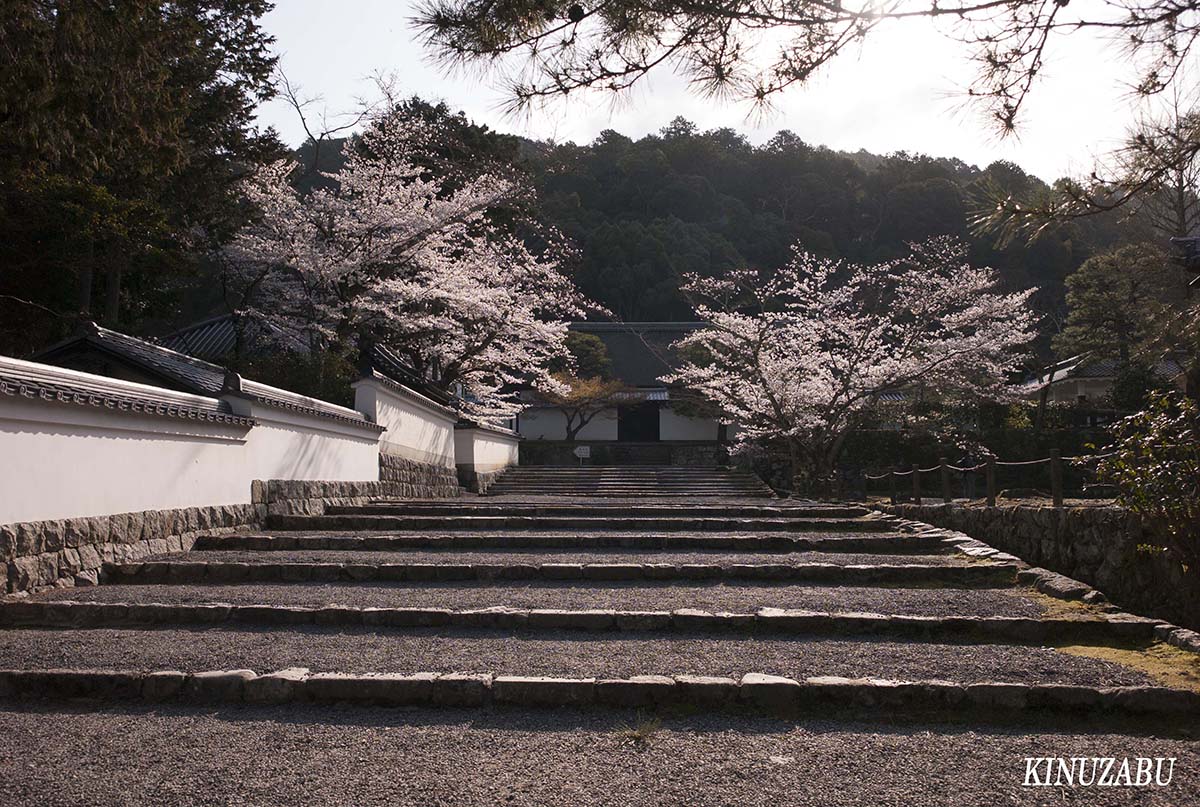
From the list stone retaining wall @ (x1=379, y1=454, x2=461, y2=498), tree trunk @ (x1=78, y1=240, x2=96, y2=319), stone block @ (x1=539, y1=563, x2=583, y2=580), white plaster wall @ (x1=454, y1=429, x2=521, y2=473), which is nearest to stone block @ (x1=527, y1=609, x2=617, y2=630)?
stone block @ (x1=539, y1=563, x2=583, y2=580)

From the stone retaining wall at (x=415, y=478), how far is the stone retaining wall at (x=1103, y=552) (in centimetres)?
848

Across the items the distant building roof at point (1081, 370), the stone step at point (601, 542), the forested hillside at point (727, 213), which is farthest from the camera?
the forested hillside at point (727, 213)

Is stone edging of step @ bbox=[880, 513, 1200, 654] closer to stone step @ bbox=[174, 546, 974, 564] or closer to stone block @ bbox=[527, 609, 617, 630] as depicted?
stone step @ bbox=[174, 546, 974, 564]

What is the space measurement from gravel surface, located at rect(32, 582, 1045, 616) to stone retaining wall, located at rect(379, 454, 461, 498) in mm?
6727

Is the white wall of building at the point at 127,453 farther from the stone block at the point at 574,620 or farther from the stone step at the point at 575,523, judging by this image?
the stone block at the point at 574,620

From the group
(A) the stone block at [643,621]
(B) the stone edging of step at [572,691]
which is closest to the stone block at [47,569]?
(B) the stone edging of step at [572,691]

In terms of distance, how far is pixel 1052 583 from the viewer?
584 cm

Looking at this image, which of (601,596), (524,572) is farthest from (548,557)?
(601,596)

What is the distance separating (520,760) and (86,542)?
4.52 metres

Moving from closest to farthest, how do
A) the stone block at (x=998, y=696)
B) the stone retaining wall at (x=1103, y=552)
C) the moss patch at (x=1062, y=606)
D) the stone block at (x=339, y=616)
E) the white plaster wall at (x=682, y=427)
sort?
the stone block at (x=998, y=696) → the moss patch at (x=1062, y=606) → the stone block at (x=339, y=616) → the stone retaining wall at (x=1103, y=552) → the white plaster wall at (x=682, y=427)

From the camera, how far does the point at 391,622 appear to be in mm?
5285

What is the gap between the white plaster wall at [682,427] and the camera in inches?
1246

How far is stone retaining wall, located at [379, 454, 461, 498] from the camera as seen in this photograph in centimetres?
1318

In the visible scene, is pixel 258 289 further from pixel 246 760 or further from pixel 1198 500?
pixel 1198 500
